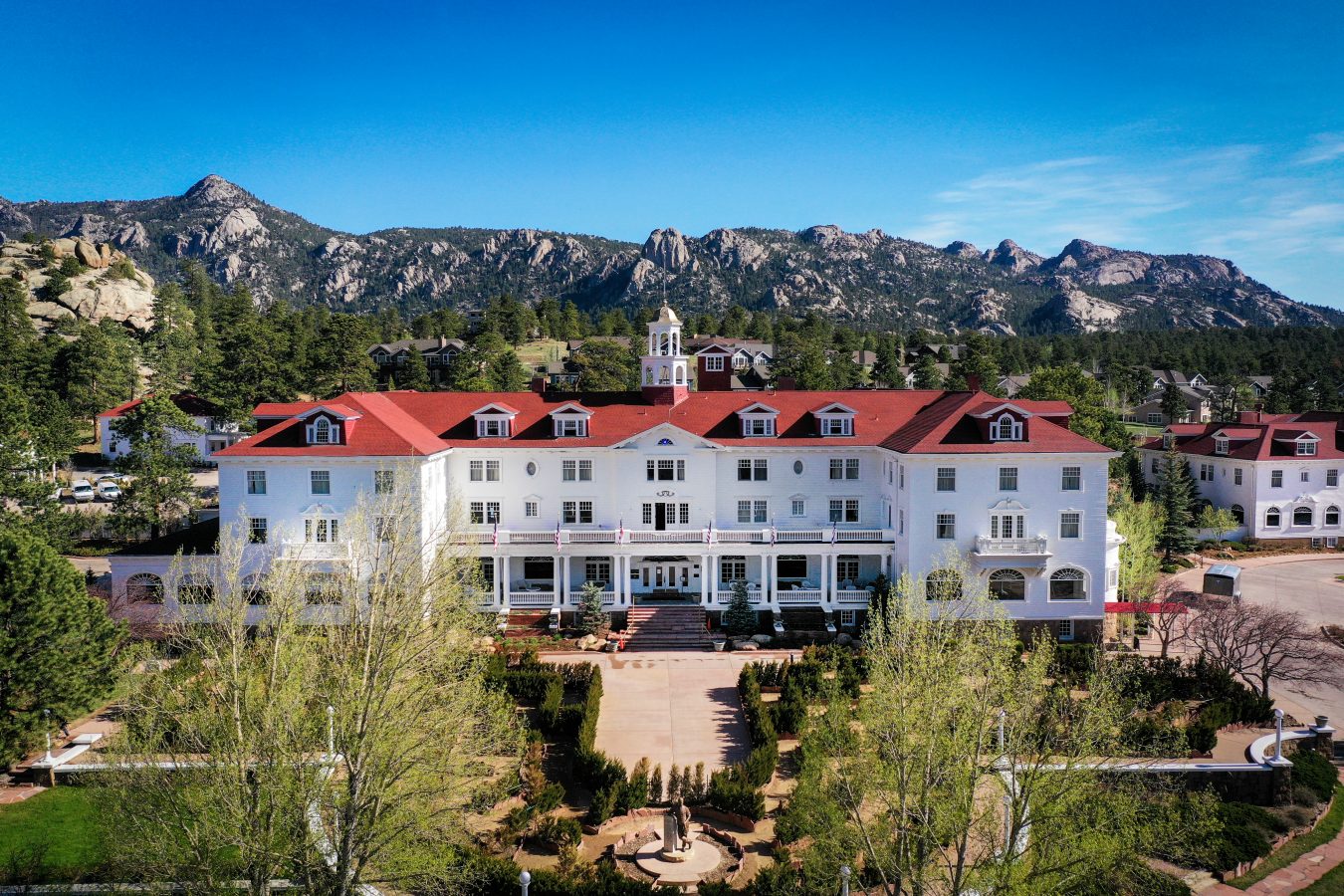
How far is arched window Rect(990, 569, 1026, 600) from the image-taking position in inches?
1532

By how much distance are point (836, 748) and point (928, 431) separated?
82.1ft

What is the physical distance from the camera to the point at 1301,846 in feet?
79.8

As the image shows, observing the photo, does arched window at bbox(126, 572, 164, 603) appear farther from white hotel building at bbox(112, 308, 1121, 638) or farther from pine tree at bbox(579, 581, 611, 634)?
pine tree at bbox(579, 581, 611, 634)

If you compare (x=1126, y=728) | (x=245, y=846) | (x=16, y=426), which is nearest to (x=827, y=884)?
(x=245, y=846)

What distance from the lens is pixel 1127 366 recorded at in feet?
469

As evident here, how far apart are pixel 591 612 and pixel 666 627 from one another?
3710 millimetres

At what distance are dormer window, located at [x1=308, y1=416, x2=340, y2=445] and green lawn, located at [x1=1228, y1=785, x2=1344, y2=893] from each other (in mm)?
37045

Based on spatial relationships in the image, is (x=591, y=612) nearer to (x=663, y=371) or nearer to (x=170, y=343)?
(x=663, y=371)

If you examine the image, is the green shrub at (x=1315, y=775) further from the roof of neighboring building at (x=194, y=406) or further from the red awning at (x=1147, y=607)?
the roof of neighboring building at (x=194, y=406)

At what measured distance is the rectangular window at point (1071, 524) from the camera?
127ft

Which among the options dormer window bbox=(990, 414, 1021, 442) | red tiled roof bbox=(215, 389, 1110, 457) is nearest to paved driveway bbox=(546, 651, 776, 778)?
red tiled roof bbox=(215, 389, 1110, 457)

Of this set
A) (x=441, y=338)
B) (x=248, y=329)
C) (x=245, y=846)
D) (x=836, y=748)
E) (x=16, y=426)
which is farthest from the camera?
(x=441, y=338)

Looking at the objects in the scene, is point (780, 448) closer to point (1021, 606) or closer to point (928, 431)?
point (928, 431)

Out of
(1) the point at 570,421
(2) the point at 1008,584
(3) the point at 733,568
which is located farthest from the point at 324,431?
(2) the point at 1008,584
